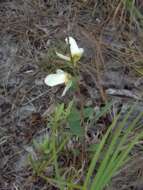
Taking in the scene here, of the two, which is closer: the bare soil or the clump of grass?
the clump of grass

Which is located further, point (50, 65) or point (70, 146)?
point (50, 65)

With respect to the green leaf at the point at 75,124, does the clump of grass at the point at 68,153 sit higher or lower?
lower

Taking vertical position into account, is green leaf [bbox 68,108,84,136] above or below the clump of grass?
above

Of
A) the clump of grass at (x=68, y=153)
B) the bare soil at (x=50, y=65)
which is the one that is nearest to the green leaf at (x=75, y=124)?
the clump of grass at (x=68, y=153)

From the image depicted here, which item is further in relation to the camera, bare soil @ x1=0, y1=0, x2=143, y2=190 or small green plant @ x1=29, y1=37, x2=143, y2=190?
bare soil @ x1=0, y1=0, x2=143, y2=190

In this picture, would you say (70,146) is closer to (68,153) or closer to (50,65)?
(68,153)

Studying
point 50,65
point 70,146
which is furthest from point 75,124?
point 50,65

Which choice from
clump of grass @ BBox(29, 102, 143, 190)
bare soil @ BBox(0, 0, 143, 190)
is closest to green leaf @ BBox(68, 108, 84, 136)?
clump of grass @ BBox(29, 102, 143, 190)

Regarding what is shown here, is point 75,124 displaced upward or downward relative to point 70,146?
upward

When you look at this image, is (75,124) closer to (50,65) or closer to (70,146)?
(70,146)

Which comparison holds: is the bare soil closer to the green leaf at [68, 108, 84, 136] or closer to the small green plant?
the small green plant

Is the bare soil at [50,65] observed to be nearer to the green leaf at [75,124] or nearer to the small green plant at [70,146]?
the small green plant at [70,146]

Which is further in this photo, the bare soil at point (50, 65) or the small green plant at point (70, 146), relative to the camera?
the bare soil at point (50, 65)

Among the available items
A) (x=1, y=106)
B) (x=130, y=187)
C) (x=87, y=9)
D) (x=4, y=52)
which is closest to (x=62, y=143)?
(x=130, y=187)
